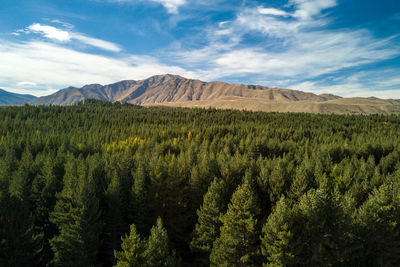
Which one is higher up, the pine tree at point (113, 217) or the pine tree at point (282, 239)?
the pine tree at point (282, 239)

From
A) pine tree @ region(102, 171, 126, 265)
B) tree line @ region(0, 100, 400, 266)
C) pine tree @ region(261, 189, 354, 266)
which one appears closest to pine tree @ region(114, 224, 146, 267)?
tree line @ region(0, 100, 400, 266)

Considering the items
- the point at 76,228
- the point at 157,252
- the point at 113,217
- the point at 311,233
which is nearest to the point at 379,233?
the point at 311,233

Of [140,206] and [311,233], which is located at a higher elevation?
[311,233]

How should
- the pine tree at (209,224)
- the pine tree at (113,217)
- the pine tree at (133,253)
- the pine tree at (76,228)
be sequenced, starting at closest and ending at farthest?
the pine tree at (133,253) < the pine tree at (76,228) < the pine tree at (209,224) < the pine tree at (113,217)

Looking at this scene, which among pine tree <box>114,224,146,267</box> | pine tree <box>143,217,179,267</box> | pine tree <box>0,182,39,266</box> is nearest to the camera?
pine tree <box>114,224,146,267</box>

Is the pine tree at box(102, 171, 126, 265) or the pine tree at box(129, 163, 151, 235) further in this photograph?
the pine tree at box(129, 163, 151, 235)

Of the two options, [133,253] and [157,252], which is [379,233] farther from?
[133,253]

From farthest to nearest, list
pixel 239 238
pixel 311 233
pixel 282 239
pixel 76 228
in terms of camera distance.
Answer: pixel 76 228, pixel 239 238, pixel 311 233, pixel 282 239

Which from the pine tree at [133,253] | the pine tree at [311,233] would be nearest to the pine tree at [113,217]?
the pine tree at [133,253]

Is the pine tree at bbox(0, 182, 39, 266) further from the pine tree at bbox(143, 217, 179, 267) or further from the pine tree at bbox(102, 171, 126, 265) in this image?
the pine tree at bbox(143, 217, 179, 267)

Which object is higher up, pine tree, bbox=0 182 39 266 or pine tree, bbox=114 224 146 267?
pine tree, bbox=114 224 146 267

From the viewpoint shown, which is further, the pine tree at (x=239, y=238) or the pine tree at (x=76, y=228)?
the pine tree at (x=76, y=228)

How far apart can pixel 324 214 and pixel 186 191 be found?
80.1ft

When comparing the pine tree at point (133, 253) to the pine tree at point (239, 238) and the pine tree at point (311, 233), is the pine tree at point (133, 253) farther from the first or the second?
the pine tree at point (311, 233)
